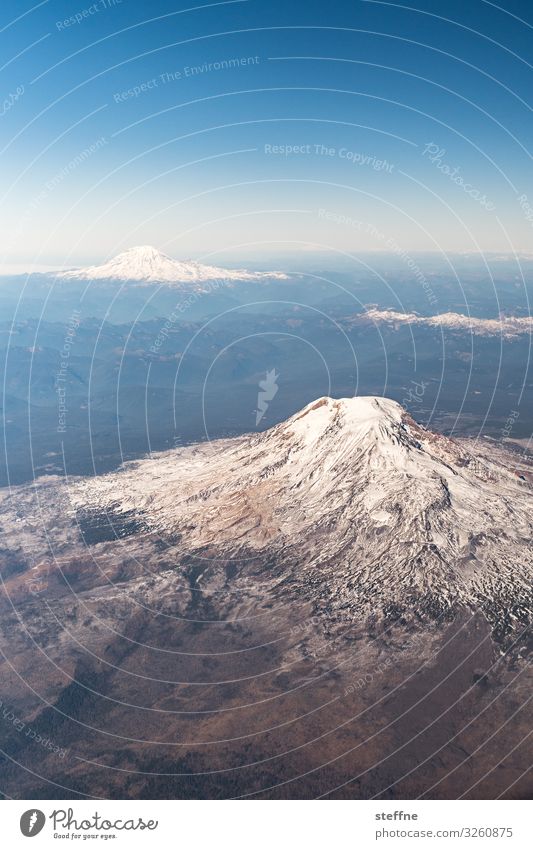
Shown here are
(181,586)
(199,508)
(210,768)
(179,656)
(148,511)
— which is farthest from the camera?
(148,511)

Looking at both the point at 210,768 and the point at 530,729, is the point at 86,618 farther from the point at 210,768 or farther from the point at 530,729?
the point at 530,729

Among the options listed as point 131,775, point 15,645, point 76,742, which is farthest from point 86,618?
point 131,775
